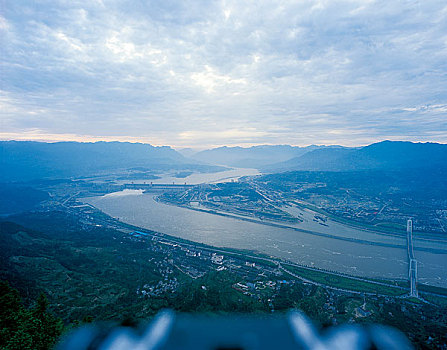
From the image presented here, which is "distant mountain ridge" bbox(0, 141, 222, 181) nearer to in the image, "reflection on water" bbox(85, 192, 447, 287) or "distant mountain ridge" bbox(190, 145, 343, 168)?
"distant mountain ridge" bbox(190, 145, 343, 168)

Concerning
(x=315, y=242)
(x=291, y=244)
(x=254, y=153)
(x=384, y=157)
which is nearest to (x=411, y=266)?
(x=315, y=242)

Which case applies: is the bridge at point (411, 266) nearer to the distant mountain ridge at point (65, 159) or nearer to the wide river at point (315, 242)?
the wide river at point (315, 242)

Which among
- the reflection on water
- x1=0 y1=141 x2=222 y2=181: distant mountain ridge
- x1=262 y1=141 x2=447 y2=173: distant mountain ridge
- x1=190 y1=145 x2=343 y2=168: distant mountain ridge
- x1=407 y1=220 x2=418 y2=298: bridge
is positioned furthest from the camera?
x1=190 y1=145 x2=343 y2=168: distant mountain ridge

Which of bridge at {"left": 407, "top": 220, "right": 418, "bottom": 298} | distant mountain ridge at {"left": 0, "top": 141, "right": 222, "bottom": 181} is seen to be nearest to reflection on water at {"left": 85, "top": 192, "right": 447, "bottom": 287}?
bridge at {"left": 407, "top": 220, "right": 418, "bottom": 298}

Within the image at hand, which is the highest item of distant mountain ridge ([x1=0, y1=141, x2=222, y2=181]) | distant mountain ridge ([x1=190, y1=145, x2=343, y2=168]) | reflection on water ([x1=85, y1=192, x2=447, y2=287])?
distant mountain ridge ([x1=190, y1=145, x2=343, y2=168])

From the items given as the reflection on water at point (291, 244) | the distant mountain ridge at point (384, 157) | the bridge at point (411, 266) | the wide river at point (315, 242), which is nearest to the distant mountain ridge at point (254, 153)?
the distant mountain ridge at point (384, 157)

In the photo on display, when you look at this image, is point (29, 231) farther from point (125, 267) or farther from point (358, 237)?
point (358, 237)

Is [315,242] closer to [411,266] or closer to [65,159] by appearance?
[411,266]

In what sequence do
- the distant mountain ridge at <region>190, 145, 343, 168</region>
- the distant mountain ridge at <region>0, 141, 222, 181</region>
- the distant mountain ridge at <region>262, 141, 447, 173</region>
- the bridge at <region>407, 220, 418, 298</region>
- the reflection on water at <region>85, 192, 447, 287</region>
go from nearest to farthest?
the bridge at <region>407, 220, 418, 298</region>, the reflection on water at <region>85, 192, 447, 287</region>, the distant mountain ridge at <region>262, 141, 447, 173</region>, the distant mountain ridge at <region>0, 141, 222, 181</region>, the distant mountain ridge at <region>190, 145, 343, 168</region>
